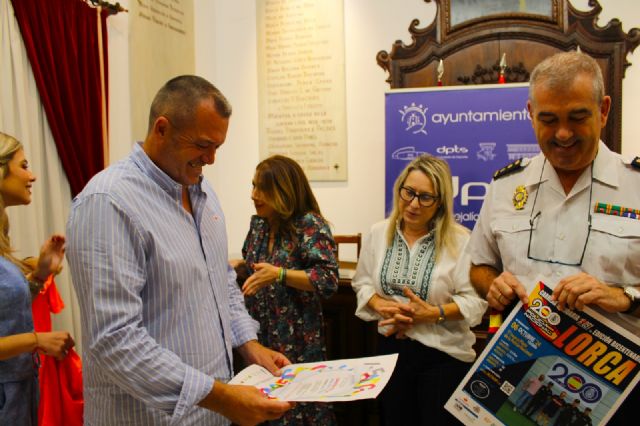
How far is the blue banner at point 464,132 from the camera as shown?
346 centimetres

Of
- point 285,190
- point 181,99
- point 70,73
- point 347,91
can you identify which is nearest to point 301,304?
point 285,190

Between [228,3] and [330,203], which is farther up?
[228,3]

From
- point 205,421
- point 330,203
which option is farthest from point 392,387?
point 330,203

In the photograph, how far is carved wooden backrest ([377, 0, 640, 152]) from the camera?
3.71 metres

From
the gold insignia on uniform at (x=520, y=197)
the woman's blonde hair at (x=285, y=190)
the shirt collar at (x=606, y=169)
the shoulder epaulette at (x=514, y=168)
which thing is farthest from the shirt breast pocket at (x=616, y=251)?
the woman's blonde hair at (x=285, y=190)

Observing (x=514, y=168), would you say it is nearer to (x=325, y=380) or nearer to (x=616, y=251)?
(x=616, y=251)

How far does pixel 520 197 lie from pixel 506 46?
2714 mm

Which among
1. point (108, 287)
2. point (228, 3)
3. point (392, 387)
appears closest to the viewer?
point (108, 287)

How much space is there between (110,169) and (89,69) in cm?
213

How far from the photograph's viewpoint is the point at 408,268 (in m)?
2.38

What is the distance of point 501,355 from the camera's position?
144 centimetres

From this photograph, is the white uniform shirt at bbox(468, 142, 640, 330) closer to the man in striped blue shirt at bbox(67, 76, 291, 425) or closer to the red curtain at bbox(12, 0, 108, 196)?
the man in striped blue shirt at bbox(67, 76, 291, 425)

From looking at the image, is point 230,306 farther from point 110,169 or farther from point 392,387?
point 392,387

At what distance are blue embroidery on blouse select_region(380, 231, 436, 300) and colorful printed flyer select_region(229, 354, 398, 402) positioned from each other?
A: 0.80 m
